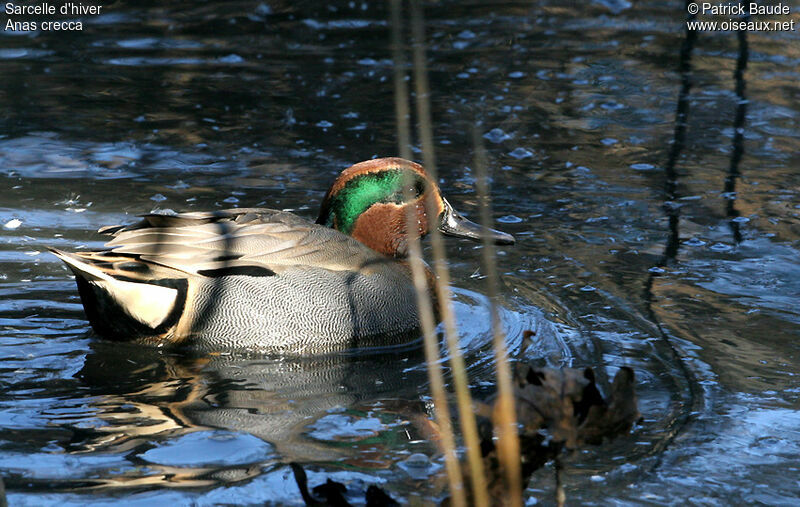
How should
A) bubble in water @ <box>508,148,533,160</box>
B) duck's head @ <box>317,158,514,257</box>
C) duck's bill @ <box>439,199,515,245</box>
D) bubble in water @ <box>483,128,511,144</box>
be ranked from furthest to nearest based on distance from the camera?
bubble in water @ <box>483,128,511,144</box> < bubble in water @ <box>508,148,533,160</box> < duck's bill @ <box>439,199,515,245</box> < duck's head @ <box>317,158,514,257</box>

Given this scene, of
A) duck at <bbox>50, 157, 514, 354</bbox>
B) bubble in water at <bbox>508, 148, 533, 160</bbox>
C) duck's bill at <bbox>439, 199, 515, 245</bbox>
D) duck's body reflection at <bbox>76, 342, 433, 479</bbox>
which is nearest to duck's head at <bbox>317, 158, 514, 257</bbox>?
duck's bill at <bbox>439, 199, 515, 245</bbox>

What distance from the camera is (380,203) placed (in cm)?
516

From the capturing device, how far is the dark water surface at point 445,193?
11.9ft

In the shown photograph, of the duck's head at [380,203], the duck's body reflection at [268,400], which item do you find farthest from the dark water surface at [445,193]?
the duck's head at [380,203]

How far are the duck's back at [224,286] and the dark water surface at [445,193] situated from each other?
5.3 inches

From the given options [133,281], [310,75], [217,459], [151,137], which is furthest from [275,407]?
[310,75]

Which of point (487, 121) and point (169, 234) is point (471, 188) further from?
point (169, 234)

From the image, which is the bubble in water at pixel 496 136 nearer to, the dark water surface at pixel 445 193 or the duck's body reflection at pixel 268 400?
the dark water surface at pixel 445 193

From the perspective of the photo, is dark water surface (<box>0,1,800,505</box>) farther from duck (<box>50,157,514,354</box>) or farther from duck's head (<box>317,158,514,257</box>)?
duck's head (<box>317,158,514,257</box>)

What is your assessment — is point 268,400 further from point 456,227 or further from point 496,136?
point 496,136

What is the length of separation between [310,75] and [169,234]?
14.5 feet

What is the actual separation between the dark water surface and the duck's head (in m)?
0.43

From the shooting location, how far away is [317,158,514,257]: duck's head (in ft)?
16.7

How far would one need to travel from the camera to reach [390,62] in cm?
919
